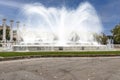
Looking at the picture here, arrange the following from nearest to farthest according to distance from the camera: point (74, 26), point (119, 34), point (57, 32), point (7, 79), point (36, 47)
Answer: point (7, 79) < point (36, 47) < point (57, 32) < point (74, 26) < point (119, 34)

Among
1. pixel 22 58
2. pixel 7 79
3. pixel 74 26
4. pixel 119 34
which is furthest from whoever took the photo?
pixel 119 34

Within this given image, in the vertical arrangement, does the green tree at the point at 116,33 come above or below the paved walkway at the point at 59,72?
above

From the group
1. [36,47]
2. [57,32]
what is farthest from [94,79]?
[57,32]

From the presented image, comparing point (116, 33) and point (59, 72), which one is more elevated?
point (116, 33)

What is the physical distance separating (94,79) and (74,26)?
107 feet

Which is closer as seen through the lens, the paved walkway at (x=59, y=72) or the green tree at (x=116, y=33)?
the paved walkway at (x=59, y=72)

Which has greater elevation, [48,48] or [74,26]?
[74,26]

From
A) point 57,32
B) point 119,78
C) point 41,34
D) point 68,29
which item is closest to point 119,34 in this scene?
point 41,34

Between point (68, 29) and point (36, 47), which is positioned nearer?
point (36, 47)

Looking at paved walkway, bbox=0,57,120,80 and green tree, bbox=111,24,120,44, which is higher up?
green tree, bbox=111,24,120,44

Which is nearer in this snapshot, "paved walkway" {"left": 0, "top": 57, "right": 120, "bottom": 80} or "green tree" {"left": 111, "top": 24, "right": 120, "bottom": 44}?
"paved walkway" {"left": 0, "top": 57, "right": 120, "bottom": 80}

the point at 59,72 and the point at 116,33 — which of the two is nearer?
the point at 59,72

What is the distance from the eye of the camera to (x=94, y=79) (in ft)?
26.7

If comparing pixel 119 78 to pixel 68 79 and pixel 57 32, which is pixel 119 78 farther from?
pixel 57 32
